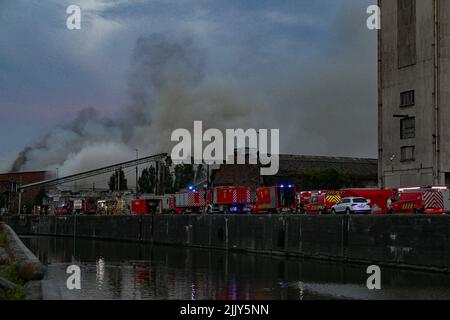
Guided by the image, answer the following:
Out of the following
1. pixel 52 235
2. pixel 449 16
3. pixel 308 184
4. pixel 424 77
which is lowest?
pixel 52 235

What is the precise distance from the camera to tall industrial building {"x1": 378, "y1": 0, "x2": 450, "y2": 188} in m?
73.5

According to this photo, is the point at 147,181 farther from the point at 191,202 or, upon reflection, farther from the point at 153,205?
the point at 191,202

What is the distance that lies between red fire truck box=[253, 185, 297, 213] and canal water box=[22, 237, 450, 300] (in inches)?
965

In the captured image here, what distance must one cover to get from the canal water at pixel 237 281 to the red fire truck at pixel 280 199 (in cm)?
2451

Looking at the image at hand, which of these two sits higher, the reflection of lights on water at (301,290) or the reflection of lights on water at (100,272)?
the reflection of lights on water at (301,290)

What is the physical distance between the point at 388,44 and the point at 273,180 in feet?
153

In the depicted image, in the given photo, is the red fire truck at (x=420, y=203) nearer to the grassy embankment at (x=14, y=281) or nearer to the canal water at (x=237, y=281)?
the canal water at (x=237, y=281)

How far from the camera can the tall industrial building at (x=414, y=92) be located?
7350cm

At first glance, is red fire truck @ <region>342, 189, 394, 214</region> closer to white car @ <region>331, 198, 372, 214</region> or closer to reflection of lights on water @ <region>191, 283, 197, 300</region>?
white car @ <region>331, 198, 372, 214</region>

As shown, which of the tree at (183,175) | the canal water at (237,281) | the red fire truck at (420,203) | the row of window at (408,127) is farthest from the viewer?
the tree at (183,175)

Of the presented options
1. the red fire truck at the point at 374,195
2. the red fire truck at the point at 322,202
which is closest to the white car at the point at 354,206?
the red fire truck at the point at 322,202
